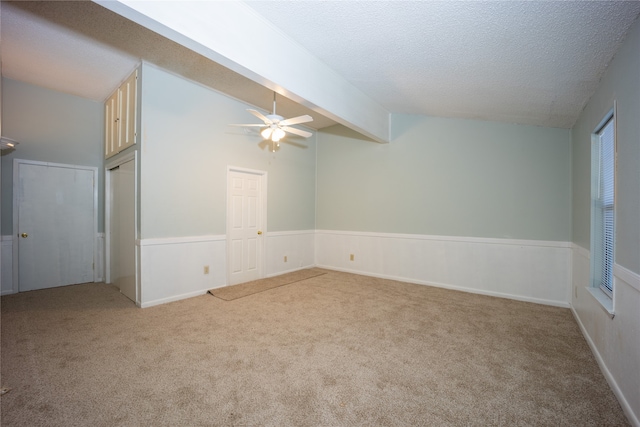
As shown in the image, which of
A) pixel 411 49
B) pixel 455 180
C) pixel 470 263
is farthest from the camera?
pixel 455 180

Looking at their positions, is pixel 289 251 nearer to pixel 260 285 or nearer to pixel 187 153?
pixel 260 285

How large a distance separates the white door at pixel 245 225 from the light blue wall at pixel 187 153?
197mm

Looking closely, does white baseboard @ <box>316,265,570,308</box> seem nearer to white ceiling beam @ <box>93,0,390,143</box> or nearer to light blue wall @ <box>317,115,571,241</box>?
light blue wall @ <box>317,115,571,241</box>

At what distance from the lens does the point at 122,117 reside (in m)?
3.99

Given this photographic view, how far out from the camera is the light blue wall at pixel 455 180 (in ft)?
12.5

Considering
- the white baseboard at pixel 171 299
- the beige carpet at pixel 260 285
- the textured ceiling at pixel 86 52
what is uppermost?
the textured ceiling at pixel 86 52

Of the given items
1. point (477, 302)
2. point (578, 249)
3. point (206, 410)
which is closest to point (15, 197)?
point (206, 410)

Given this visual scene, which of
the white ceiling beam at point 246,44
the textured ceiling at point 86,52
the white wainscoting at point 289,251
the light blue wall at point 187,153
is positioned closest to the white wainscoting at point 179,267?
the light blue wall at point 187,153

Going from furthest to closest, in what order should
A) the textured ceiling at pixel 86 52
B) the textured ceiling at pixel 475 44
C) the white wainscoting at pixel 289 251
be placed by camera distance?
the white wainscoting at pixel 289 251 → the textured ceiling at pixel 86 52 → the textured ceiling at pixel 475 44

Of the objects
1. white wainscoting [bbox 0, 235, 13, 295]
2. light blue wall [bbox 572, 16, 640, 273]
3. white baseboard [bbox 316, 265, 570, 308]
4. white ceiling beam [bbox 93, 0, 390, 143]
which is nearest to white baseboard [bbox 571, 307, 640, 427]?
light blue wall [bbox 572, 16, 640, 273]

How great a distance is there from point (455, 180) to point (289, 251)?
3283 millimetres

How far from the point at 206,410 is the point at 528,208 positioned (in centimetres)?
445

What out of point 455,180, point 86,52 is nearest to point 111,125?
point 86,52

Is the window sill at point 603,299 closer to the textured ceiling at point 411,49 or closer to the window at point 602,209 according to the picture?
the window at point 602,209
